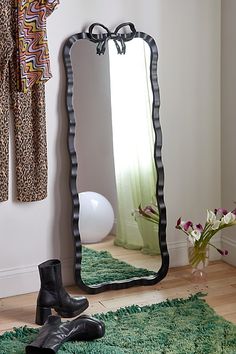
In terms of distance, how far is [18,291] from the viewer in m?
3.27

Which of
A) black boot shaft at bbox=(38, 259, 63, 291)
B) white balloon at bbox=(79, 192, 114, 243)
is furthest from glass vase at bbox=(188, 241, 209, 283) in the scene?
black boot shaft at bbox=(38, 259, 63, 291)

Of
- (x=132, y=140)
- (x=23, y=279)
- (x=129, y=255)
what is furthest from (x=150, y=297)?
(x=132, y=140)

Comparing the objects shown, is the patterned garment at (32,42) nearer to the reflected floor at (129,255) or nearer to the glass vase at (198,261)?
the reflected floor at (129,255)

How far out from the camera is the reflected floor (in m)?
3.29

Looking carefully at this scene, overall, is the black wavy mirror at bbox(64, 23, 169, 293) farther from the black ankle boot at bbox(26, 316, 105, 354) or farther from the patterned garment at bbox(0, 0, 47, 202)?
the black ankle boot at bbox(26, 316, 105, 354)

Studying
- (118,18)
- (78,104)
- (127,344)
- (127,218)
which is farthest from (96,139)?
(127,344)

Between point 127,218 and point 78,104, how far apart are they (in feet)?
2.37

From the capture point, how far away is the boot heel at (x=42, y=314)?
2850 mm

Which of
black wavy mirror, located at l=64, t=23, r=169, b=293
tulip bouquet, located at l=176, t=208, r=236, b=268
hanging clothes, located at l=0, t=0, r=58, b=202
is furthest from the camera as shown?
tulip bouquet, located at l=176, t=208, r=236, b=268

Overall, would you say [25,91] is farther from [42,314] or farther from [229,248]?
[229,248]

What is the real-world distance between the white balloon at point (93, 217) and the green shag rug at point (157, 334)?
19.6 inches

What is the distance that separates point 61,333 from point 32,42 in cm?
149

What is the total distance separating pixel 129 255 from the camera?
132 inches

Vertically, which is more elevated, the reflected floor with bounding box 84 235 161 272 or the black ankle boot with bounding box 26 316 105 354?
the reflected floor with bounding box 84 235 161 272
